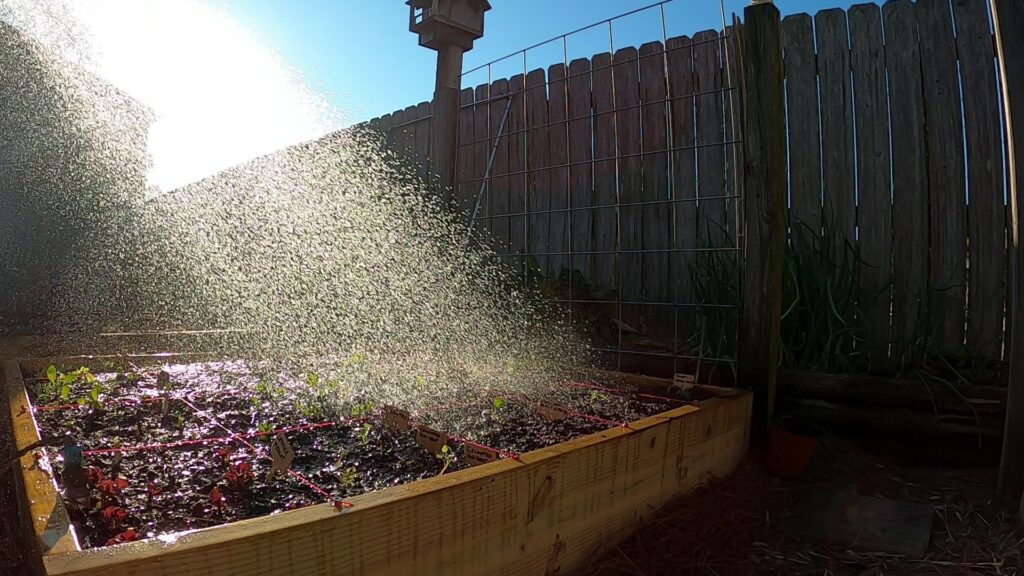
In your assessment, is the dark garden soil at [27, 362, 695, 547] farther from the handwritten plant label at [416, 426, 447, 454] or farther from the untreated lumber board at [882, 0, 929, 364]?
the untreated lumber board at [882, 0, 929, 364]

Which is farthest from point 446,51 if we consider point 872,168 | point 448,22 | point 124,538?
point 124,538

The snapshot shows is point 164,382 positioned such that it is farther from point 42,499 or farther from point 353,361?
point 42,499

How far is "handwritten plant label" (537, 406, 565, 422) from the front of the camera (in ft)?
7.57

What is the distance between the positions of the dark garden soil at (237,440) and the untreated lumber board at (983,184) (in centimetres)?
143

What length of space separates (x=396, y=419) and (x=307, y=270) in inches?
135

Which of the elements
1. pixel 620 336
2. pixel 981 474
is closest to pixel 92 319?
pixel 620 336

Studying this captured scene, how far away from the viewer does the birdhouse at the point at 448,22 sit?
4672mm

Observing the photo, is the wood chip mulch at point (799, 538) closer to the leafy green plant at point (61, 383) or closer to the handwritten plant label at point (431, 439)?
the handwritten plant label at point (431, 439)

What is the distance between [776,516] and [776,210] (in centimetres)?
125

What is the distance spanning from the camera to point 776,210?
266cm

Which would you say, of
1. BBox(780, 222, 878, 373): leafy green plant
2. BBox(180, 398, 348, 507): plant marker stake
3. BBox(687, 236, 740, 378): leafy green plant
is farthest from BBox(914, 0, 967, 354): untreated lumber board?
BBox(180, 398, 348, 507): plant marker stake

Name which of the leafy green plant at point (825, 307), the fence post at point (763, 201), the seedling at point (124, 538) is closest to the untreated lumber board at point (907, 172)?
the leafy green plant at point (825, 307)

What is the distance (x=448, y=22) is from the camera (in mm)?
4672

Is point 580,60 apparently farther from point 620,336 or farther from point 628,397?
point 628,397
